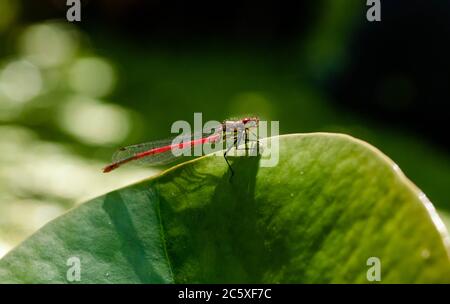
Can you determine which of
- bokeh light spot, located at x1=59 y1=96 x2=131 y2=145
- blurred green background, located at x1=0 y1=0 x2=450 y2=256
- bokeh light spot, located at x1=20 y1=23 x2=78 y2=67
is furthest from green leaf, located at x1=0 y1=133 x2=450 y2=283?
bokeh light spot, located at x1=20 y1=23 x2=78 y2=67

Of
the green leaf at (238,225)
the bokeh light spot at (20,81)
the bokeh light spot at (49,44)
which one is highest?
the bokeh light spot at (49,44)

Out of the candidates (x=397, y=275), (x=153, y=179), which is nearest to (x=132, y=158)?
(x=153, y=179)

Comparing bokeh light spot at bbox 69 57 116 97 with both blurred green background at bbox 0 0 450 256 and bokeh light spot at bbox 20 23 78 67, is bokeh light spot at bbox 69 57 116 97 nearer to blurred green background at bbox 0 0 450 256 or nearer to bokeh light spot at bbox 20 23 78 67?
blurred green background at bbox 0 0 450 256

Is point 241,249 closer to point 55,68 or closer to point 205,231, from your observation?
point 205,231

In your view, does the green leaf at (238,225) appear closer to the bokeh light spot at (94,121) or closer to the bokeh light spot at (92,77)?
the bokeh light spot at (94,121)

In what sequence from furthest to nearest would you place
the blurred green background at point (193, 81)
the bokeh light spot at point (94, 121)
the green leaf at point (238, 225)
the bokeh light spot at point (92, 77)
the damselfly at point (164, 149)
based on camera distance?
the bokeh light spot at point (92, 77), the bokeh light spot at point (94, 121), the blurred green background at point (193, 81), the damselfly at point (164, 149), the green leaf at point (238, 225)

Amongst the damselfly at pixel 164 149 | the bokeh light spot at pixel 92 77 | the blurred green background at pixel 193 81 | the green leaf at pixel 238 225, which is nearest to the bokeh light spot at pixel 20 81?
the blurred green background at pixel 193 81

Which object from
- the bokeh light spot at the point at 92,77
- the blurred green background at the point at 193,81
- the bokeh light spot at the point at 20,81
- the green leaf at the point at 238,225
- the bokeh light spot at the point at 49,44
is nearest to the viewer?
the green leaf at the point at 238,225

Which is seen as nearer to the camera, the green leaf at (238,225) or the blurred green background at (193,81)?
the green leaf at (238,225)
